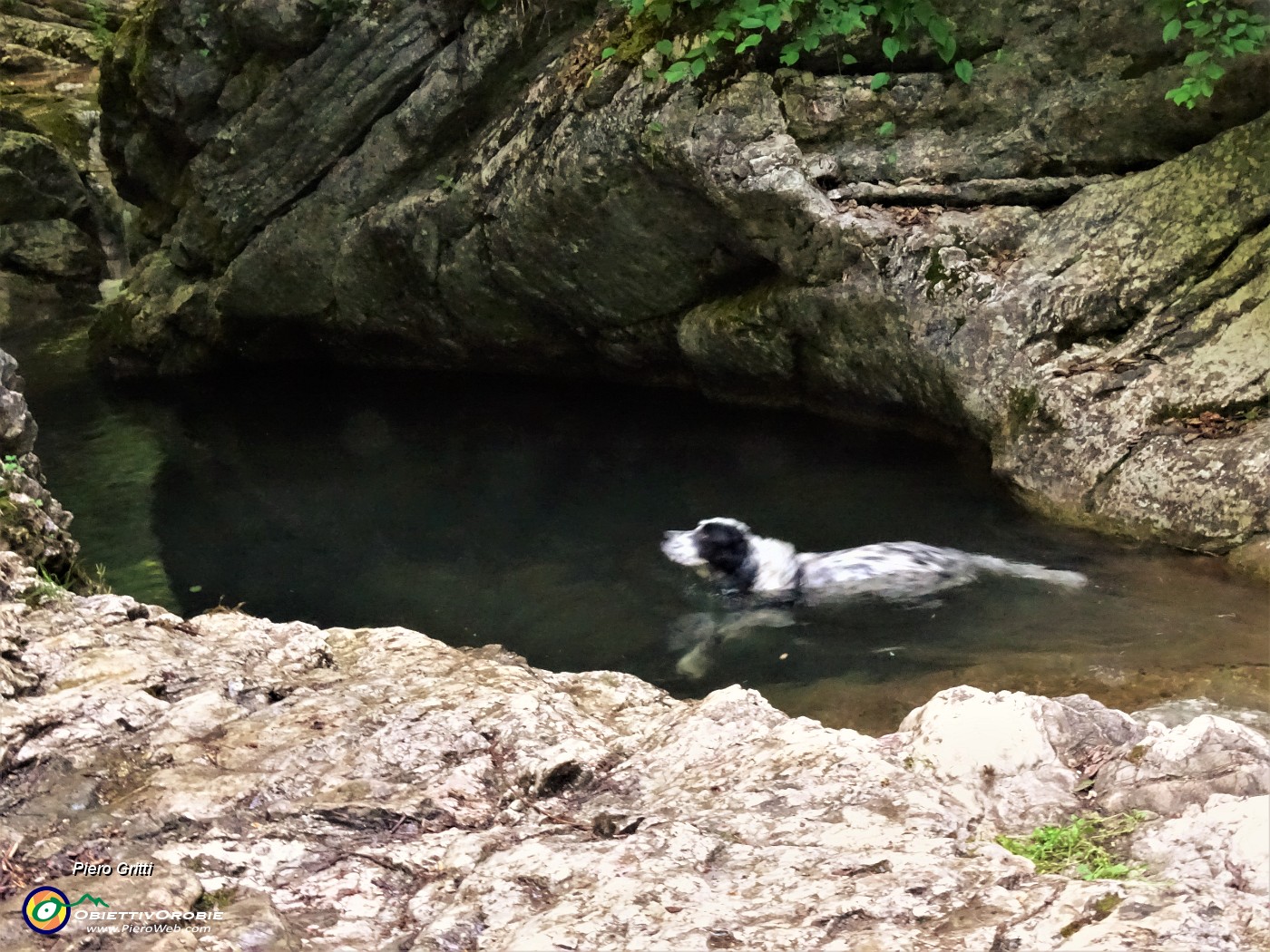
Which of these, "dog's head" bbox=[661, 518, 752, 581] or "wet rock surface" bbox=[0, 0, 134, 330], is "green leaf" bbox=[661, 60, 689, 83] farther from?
"wet rock surface" bbox=[0, 0, 134, 330]

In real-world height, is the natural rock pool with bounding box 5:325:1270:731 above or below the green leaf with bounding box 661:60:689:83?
below

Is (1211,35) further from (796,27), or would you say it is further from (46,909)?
(46,909)

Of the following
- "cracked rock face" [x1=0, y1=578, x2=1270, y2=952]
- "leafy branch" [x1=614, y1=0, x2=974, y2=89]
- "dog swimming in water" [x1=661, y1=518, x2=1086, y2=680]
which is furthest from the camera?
"leafy branch" [x1=614, y1=0, x2=974, y2=89]

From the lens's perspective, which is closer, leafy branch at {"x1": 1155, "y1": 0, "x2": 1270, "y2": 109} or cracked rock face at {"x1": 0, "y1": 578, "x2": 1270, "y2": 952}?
cracked rock face at {"x1": 0, "y1": 578, "x2": 1270, "y2": 952}

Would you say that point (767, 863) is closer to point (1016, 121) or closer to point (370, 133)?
point (1016, 121)

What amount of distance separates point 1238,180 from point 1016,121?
1.68m

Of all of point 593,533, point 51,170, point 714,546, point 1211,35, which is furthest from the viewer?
point 51,170

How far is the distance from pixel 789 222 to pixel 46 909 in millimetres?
7292

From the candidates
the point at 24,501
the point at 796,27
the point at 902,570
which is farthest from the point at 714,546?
the point at 24,501

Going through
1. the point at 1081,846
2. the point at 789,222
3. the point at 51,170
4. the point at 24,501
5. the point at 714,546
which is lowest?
the point at 714,546

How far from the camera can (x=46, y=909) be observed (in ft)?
8.91

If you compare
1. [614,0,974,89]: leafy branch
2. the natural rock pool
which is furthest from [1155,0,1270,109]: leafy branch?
the natural rock pool

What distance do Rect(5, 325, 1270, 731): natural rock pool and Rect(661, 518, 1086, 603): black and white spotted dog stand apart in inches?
6.3

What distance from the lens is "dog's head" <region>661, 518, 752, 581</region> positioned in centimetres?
751
